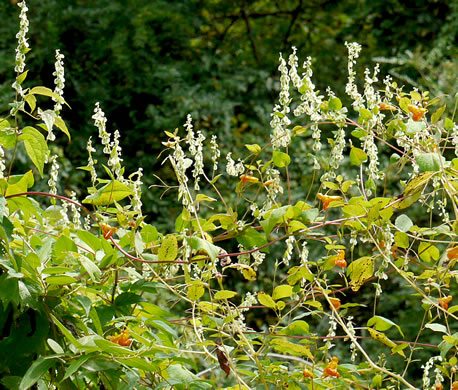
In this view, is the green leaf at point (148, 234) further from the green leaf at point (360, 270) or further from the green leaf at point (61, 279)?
the green leaf at point (360, 270)

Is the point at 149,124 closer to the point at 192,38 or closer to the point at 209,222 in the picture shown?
the point at 192,38

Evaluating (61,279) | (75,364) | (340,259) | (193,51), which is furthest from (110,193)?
(193,51)

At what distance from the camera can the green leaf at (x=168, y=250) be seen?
3.57 ft

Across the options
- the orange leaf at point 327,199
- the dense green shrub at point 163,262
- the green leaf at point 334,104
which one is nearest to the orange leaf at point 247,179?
the dense green shrub at point 163,262

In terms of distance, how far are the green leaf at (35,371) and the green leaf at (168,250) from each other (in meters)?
0.22

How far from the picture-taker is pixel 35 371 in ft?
3.16

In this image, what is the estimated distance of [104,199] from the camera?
45.0 inches

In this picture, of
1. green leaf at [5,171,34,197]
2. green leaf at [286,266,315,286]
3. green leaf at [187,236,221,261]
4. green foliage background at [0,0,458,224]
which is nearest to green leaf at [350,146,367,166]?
green leaf at [286,266,315,286]

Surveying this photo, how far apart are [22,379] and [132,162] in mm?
3740

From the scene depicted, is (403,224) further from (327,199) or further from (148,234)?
(148,234)

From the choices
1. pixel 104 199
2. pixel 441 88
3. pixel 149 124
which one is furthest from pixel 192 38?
pixel 104 199

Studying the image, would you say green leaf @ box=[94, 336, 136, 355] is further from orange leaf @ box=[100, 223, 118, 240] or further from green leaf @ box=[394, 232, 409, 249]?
green leaf @ box=[394, 232, 409, 249]

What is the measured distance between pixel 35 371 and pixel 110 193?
0.99ft

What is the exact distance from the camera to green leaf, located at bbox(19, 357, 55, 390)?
94 cm
